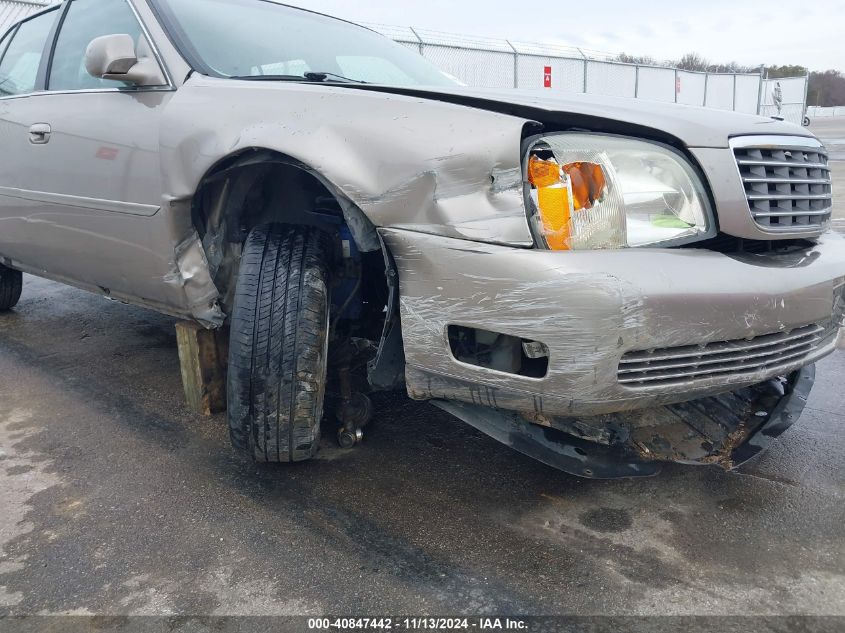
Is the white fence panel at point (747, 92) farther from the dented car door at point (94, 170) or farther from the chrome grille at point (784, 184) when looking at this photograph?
the dented car door at point (94, 170)

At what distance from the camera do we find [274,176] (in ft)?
8.06

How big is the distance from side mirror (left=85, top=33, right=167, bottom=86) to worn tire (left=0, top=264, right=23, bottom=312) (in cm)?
262

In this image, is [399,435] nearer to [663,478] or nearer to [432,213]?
[663,478]

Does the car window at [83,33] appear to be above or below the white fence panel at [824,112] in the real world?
above

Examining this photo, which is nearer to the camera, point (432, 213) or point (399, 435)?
point (432, 213)

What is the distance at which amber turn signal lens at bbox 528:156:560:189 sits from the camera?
183 centimetres

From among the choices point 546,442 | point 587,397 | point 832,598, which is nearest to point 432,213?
point 587,397

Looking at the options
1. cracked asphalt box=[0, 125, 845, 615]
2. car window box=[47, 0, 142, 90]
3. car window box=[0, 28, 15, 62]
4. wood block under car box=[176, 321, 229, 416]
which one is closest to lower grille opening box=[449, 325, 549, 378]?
cracked asphalt box=[0, 125, 845, 615]

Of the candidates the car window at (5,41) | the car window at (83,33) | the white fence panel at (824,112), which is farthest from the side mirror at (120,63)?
the white fence panel at (824,112)

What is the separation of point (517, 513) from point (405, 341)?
26.0 inches

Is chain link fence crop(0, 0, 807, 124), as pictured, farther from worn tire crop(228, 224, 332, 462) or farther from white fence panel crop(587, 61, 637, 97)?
worn tire crop(228, 224, 332, 462)

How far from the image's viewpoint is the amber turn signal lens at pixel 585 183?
184 cm

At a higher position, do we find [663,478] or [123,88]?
[123,88]

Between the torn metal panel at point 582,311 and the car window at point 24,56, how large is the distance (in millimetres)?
2704
